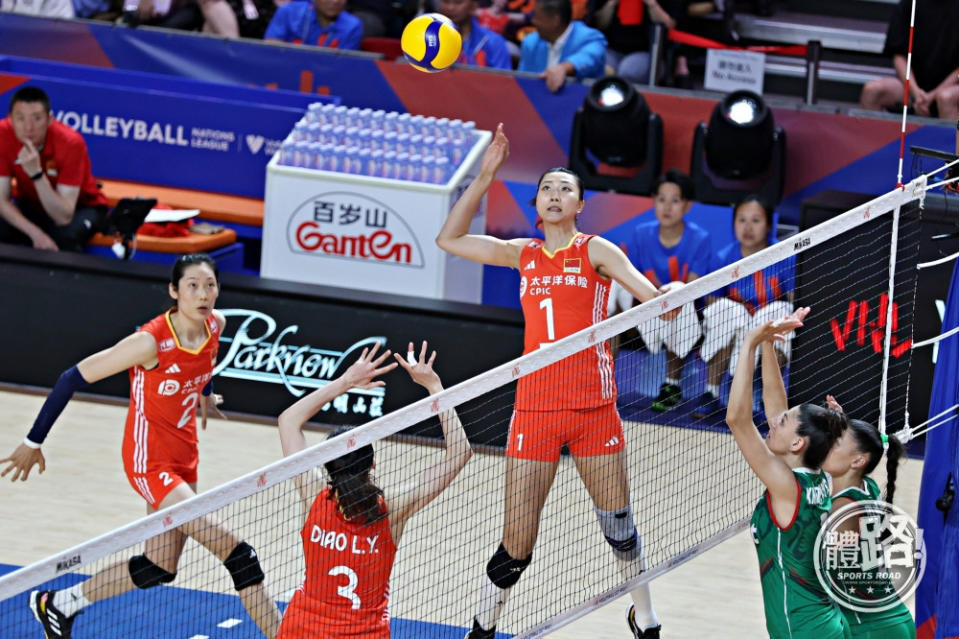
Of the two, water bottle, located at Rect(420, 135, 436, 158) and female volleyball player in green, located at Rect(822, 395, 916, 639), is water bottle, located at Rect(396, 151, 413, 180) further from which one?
female volleyball player in green, located at Rect(822, 395, 916, 639)

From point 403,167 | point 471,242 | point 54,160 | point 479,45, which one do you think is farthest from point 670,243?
point 54,160

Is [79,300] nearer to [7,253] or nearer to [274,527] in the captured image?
[7,253]

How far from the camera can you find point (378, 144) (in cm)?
1134

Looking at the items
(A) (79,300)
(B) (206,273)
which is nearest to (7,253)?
(A) (79,300)

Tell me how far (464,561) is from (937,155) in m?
3.36

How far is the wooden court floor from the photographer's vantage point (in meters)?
7.59

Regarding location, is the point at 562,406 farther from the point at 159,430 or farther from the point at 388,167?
the point at 388,167

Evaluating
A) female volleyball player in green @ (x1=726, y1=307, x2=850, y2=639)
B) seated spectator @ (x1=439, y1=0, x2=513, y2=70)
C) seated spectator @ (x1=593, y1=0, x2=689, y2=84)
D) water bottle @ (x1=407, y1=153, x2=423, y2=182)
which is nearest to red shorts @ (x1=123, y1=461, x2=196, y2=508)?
female volleyball player in green @ (x1=726, y1=307, x2=850, y2=639)

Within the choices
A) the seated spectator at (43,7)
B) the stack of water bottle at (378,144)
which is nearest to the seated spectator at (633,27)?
the stack of water bottle at (378,144)

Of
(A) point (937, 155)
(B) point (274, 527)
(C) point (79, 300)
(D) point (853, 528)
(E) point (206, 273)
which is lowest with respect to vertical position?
(B) point (274, 527)

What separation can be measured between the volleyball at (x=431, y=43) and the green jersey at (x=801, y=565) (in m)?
3.74

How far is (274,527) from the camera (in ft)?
Result: 28.3

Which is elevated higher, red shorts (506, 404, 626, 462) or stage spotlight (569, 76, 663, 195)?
stage spotlight (569, 76, 663, 195)

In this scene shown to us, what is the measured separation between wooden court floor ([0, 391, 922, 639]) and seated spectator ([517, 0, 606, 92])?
12.0 ft
